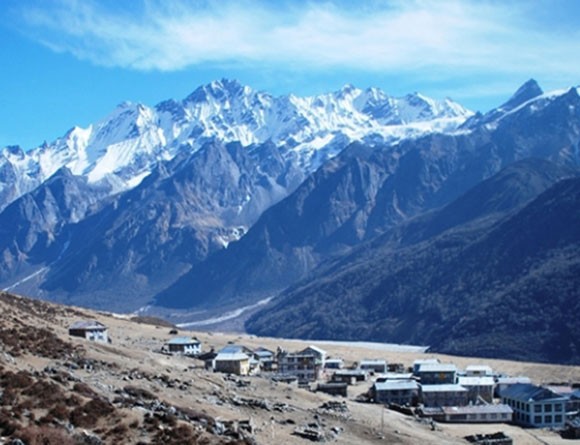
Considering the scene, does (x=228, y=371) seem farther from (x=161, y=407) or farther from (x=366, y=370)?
(x=161, y=407)

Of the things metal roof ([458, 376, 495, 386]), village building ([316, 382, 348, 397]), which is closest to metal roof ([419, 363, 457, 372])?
metal roof ([458, 376, 495, 386])

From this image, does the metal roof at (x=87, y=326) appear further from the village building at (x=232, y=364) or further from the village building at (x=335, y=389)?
the village building at (x=335, y=389)

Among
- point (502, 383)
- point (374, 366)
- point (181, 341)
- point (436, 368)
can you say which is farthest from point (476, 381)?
point (181, 341)

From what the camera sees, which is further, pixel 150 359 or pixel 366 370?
pixel 366 370

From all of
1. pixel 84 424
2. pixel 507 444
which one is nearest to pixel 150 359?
pixel 507 444

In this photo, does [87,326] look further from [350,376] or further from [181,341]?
[350,376]

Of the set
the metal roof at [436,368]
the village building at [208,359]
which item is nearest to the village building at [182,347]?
the village building at [208,359]

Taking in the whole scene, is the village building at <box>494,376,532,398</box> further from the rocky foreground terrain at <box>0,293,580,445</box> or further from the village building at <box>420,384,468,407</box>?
the rocky foreground terrain at <box>0,293,580,445</box>

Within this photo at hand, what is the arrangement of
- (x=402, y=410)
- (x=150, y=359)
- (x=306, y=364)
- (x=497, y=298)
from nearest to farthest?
(x=402, y=410)
(x=150, y=359)
(x=306, y=364)
(x=497, y=298)
